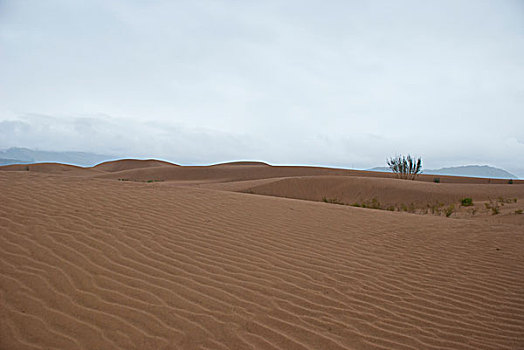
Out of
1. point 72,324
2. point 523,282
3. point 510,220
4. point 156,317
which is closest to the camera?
point 72,324

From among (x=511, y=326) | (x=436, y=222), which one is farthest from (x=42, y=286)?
(x=436, y=222)

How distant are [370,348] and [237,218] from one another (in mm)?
4318

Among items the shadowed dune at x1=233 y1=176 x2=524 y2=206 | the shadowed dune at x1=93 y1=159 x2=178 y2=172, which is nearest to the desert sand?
the shadowed dune at x1=233 y1=176 x2=524 y2=206

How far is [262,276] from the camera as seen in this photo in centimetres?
422

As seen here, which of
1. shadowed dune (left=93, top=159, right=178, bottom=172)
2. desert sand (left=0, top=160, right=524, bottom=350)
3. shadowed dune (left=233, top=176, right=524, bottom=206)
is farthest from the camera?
shadowed dune (left=93, top=159, right=178, bottom=172)

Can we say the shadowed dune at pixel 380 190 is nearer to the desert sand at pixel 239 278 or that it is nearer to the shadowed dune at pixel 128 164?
the desert sand at pixel 239 278

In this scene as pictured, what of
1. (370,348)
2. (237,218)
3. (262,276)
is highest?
(237,218)

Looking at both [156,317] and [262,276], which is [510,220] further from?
[156,317]

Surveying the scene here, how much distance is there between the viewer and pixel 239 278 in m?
4.10

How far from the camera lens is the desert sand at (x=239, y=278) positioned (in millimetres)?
3029

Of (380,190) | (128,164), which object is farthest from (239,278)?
(128,164)

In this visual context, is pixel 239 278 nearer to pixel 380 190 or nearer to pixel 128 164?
pixel 380 190

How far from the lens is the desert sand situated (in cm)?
303

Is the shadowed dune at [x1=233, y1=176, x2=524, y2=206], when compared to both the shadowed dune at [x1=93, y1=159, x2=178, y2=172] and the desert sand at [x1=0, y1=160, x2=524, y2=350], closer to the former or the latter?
the desert sand at [x1=0, y1=160, x2=524, y2=350]
